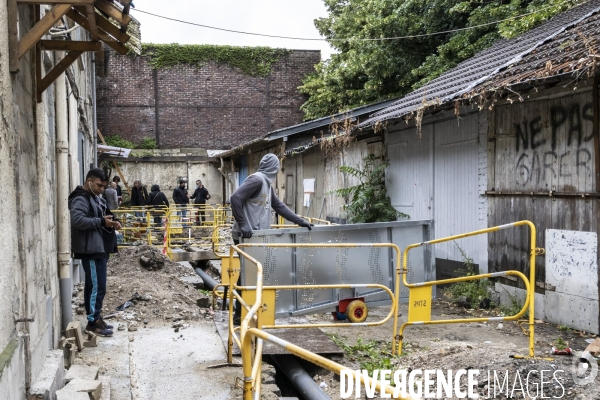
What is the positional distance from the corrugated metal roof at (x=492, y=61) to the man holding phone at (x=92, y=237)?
16.4 feet

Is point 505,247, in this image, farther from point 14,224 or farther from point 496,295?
point 14,224

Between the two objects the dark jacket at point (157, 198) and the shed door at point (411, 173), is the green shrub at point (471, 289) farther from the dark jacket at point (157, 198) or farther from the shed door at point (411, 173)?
the dark jacket at point (157, 198)

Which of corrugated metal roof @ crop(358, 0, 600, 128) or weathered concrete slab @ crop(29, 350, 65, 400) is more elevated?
corrugated metal roof @ crop(358, 0, 600, 128)

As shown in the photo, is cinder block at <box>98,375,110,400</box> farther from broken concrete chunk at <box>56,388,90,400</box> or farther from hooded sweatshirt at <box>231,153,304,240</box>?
hooded sweatshirt at <box>231,153,304,240</box>

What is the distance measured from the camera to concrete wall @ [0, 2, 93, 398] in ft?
11.4

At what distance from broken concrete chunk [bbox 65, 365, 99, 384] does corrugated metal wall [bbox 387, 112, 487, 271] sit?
6099mm

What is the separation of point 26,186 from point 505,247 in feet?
21.6

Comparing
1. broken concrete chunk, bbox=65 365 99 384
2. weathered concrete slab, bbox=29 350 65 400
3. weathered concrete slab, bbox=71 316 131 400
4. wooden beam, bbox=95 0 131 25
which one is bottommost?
weathered concrete slab, bbox=71 316 131 400

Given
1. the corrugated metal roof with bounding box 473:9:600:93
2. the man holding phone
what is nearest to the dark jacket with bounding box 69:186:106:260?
the man holding phone

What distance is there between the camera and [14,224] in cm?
371

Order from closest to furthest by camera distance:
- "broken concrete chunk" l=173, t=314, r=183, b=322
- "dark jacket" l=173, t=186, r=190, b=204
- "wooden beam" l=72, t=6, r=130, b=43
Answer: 1. "wooden beam" l=72, t=6, r=130, b=43
2. "broken concrete chunk" l=173, t=314, r=183, b=322
3. "dark jacket" l=173, t=186, r=190, b=204

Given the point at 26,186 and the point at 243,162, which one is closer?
the point at 26,186

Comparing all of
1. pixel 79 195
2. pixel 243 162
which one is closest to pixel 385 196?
pixel 79 195

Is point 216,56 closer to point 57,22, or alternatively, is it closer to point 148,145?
point 148,145
